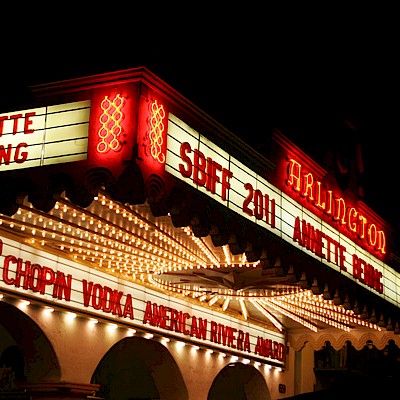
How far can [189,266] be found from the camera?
17266mm

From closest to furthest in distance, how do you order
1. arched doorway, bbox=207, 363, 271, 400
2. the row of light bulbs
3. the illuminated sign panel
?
the illuminated sign panel → the row of light bulbs → arched doorway, bbox=207, 363, 271, 400

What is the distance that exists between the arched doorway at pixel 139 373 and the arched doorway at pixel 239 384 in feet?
7.50

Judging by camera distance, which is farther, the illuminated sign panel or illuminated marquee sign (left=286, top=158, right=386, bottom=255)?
illuminated marquee sign (left=286, top=158, right=386, bottom=255)

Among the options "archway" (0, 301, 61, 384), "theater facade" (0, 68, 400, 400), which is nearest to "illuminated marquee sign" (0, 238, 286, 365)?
"theater facade" (0, 68, 400, 400)

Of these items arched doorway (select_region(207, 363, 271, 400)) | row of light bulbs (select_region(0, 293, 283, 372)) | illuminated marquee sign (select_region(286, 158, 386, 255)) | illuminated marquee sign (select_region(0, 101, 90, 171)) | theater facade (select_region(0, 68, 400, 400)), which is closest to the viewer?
theater facade (select_region(0, 68, 400, 400))

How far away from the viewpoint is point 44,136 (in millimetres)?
12445

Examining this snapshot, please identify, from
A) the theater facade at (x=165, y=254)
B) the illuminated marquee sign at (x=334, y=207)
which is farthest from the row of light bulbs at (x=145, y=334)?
the illuminated marquee sign at (x=334, y=207)

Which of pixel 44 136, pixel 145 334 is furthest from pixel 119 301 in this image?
pixel 44 136

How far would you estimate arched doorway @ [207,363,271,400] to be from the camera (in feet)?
76.9

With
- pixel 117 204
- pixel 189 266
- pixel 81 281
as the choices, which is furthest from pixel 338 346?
pixel 117 204

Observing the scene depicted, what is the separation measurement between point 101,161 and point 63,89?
166cm

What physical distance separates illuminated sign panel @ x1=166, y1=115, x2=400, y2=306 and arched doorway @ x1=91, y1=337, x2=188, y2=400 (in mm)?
4247

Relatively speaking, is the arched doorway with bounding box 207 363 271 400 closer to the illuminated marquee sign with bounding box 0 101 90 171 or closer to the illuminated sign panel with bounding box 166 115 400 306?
the illuminated sign panel with bounding box 166 115 400 306

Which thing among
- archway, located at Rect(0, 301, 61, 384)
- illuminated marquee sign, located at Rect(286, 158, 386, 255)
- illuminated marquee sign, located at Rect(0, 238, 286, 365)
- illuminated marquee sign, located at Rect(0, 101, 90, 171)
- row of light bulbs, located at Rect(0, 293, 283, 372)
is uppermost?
illuminated marquee sign, located at Rect(286, 158, 386, 255)
